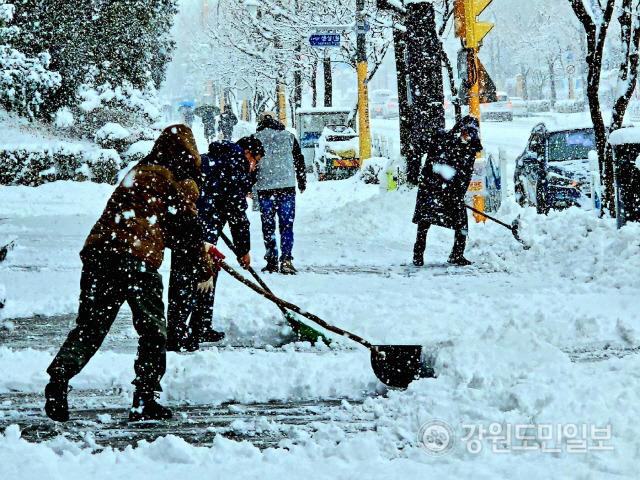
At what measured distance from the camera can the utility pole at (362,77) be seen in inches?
762

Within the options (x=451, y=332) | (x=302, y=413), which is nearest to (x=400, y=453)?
(x=302, y=413)

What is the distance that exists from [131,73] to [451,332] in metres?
22.2

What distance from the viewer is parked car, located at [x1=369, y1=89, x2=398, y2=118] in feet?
215

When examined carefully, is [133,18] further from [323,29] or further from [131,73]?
[323,29]

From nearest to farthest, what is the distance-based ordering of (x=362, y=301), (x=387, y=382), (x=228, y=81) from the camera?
(x=387, y=382)
(x=362, y=301)
(x=228, y=81)

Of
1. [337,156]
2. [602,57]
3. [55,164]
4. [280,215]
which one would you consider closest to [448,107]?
[337,156]

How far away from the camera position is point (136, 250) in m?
4.25

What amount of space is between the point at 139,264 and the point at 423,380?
1.81 m

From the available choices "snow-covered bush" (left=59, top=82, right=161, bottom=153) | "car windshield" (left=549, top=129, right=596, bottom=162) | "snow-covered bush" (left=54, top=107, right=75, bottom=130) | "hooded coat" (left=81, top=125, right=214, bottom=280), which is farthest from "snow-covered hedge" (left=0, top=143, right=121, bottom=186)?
"hooded coat" (left=81, top=125, right=214, bottom=280)

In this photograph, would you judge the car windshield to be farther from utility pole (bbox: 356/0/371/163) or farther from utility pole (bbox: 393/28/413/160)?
utility pole (bbox: 356/0/371/163)

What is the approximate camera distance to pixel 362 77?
20188 millimetres

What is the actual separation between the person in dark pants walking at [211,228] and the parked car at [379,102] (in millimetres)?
57030

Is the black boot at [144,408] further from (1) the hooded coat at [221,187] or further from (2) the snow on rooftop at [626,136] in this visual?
(2) the snow on rooftop at [626,136]

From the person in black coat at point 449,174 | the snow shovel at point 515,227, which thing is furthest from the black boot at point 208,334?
the snow shovel at point 515,227
